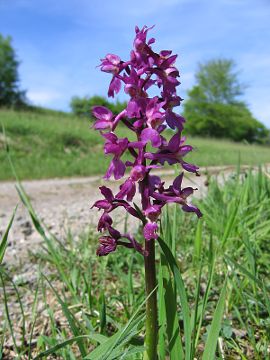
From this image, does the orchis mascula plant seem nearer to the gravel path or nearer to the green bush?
the gravel path

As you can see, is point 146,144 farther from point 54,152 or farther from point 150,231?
point 54,152

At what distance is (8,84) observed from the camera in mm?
30406

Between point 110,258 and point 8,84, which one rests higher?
point 8,84

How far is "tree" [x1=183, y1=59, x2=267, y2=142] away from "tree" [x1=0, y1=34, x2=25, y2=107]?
806 inches

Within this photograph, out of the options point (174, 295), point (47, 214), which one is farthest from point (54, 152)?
point (174, 295)

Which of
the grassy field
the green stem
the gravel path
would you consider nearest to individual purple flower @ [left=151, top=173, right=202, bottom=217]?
the green stem

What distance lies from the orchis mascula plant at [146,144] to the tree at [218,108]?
149ft

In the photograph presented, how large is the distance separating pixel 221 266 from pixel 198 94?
156 feet

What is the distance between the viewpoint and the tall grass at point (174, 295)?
111 cm

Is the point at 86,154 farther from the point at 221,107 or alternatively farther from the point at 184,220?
the point at 221,107

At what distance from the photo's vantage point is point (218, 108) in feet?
155

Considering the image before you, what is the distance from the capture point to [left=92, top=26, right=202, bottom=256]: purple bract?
1082mm

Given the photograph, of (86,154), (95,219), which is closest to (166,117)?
(95,219)

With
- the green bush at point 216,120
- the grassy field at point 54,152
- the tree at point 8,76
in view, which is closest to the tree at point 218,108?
the green bush at point 216,120
